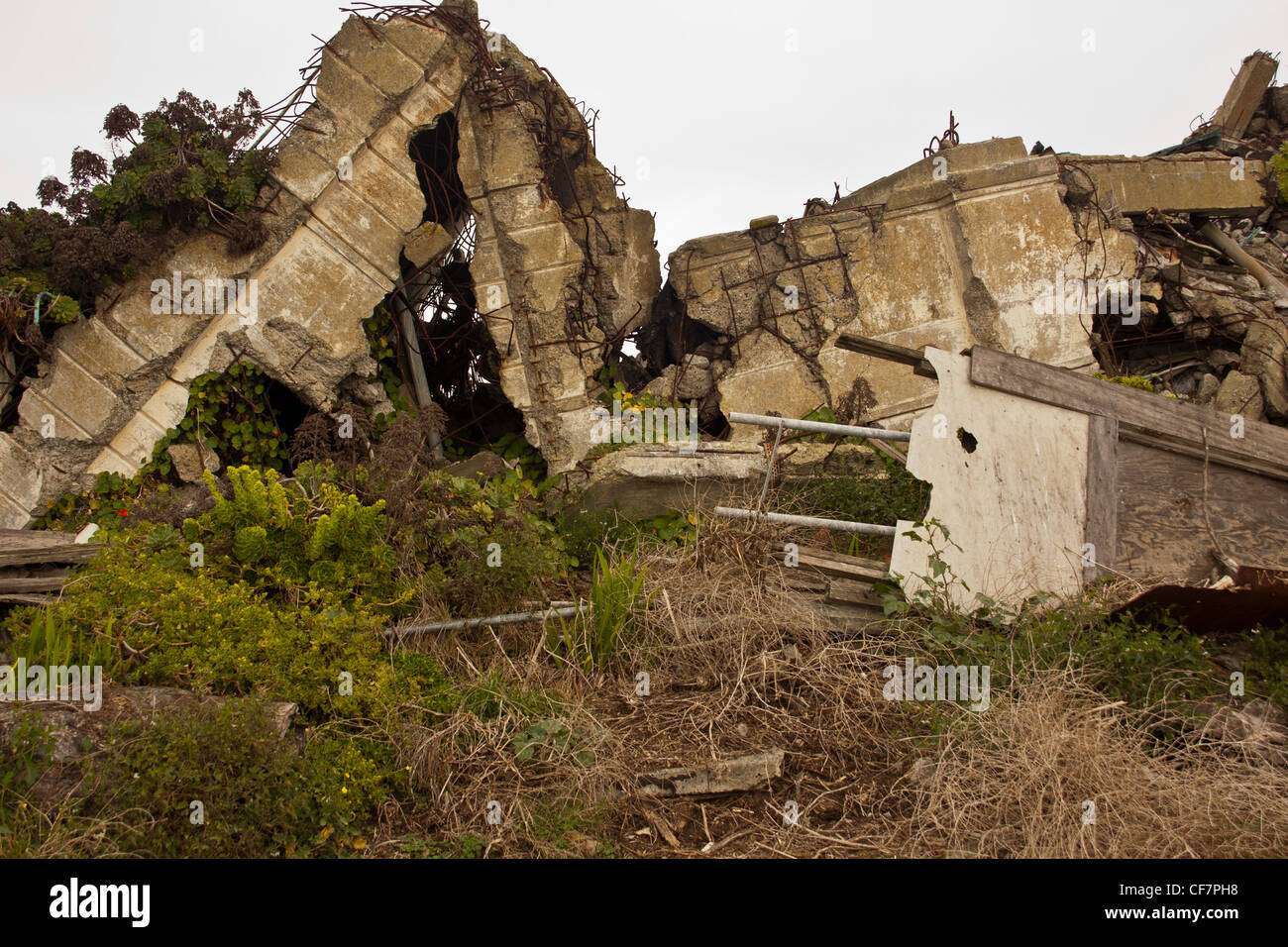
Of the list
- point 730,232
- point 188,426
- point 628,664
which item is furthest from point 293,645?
point 730,232

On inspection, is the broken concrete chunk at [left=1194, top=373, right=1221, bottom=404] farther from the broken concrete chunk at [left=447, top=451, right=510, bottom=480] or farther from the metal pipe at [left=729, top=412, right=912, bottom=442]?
the broken concrete chunk at [left=447, top=451, right=510, bottom=480]

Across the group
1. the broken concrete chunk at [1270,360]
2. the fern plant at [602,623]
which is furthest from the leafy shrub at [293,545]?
the broken concrete chunk at [1270,360]

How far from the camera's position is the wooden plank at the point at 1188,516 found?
5.62m

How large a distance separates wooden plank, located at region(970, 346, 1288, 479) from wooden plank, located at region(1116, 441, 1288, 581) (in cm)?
Result: 10

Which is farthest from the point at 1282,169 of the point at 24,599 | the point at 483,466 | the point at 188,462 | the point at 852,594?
the point at 24,599

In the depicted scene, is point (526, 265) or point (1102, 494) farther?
point (526, 265)

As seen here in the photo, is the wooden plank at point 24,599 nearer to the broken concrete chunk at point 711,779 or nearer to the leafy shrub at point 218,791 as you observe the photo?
the leafy shrub at point 218,791

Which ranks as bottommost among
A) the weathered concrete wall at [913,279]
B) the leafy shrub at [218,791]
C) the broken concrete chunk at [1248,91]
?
the leafy shrub at [218,791]

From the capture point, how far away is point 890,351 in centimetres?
619

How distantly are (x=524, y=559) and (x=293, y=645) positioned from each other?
1.50m

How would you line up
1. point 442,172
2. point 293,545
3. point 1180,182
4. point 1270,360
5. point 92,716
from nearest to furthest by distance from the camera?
point 92,716 → point 293,545 → point 1270,360 → point 442,172 → point 1180,182

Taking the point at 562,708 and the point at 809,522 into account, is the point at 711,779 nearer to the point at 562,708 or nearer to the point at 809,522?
the point at 562,708

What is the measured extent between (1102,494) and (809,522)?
1739 mm

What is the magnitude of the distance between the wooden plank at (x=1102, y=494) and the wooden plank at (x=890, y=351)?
3.43 ft
